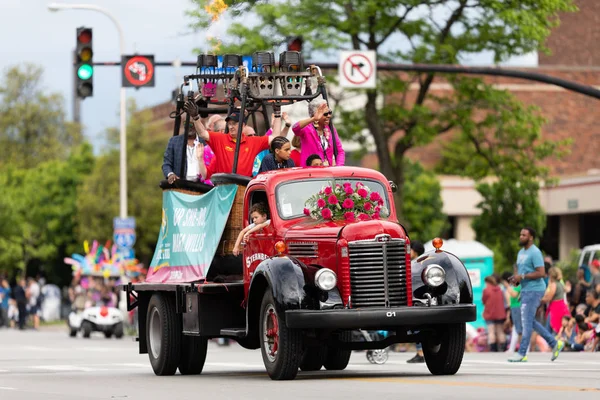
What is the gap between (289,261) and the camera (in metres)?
14.5

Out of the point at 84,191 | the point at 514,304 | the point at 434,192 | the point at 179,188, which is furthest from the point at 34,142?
the point at 179,188

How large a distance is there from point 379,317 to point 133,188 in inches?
2194

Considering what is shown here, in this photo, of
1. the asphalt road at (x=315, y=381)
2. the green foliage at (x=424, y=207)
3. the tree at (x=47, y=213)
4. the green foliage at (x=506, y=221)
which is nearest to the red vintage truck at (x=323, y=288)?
the asphalt road at (x=315, y=381)

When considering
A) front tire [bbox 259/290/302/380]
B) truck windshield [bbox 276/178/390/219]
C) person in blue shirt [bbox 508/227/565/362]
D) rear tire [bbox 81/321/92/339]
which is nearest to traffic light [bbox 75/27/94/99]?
person in blue shirt [bbox 508/227/565/362]

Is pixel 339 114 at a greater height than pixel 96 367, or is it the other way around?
pixel 339 114

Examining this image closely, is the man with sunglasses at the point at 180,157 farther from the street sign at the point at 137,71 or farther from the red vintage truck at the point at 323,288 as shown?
the street sign at the point at 137,71

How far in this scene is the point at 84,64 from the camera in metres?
28.8

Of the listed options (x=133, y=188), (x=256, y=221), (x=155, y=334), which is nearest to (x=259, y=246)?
(x=256, y=221)

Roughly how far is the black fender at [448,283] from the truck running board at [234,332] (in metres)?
1.98

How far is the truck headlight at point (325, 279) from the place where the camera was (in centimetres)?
1431

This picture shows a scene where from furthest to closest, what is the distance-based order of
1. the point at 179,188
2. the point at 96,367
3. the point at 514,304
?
the point at 514,304 < the point at 96,367 < the point at 179,188

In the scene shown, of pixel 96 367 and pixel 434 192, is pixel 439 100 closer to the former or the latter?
pixel 96 367

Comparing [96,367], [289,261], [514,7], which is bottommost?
[96,367]

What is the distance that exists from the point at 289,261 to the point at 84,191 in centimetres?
5691
